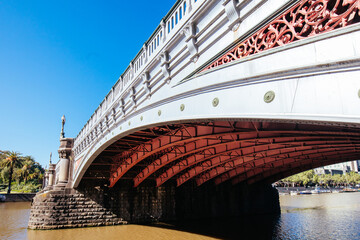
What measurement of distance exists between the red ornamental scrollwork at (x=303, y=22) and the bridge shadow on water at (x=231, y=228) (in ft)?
49.9

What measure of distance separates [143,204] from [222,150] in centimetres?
1034

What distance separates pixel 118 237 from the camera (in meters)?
17.6

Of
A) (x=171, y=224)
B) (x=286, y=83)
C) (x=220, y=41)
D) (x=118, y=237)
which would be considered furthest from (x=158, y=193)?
(x=286, y=83)

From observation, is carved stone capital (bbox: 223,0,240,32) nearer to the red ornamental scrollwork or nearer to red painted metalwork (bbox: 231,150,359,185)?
the red ornamental scrollwork

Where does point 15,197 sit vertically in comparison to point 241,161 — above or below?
below

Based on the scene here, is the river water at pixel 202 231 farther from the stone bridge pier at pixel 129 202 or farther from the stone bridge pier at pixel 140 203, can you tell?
the stone bridge pier at pixel 129 202

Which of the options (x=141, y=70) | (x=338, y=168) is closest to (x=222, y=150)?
(x=141, y=70)

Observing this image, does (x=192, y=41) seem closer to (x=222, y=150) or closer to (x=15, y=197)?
(x=222, y=150)

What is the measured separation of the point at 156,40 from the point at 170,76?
74.6 inches


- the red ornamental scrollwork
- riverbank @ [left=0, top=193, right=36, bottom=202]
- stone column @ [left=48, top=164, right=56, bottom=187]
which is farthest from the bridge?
riverbank @ [left=0, top=193, right=36, bottom=202]

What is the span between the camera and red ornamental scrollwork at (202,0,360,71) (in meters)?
3.67

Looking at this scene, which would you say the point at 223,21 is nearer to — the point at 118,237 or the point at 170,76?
the point at 170,76

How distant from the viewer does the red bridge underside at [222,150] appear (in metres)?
11.3

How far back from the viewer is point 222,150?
16719 mm
